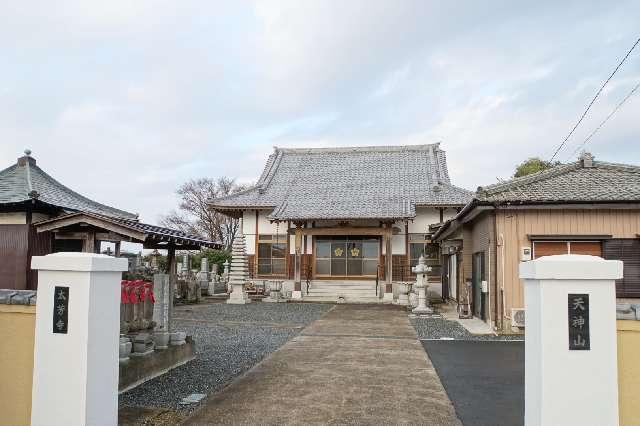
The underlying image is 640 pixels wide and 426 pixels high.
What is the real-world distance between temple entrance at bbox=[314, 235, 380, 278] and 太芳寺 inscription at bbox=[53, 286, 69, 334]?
20.2 m

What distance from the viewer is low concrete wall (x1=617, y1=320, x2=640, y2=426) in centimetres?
366

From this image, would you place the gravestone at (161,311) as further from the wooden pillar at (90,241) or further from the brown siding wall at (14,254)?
the brown siding wall at (14,254)

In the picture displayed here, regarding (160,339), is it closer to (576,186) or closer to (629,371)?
(629,371)

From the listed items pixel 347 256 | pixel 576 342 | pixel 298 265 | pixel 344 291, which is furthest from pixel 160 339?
pixel 347 256

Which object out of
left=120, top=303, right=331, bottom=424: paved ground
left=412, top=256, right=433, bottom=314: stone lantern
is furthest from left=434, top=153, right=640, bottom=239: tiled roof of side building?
left=120, top=303, right=331, bottom=424: paved ground

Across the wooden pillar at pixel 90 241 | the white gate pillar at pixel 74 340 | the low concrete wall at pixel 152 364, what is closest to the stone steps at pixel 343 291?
the low concrete wall at pixel 152 364

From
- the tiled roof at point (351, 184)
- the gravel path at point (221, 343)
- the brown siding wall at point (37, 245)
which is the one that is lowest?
the gravel path at point (221, 343)

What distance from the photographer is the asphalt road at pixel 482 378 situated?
535 cm

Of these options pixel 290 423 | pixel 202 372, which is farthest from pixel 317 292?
pixel 290 423

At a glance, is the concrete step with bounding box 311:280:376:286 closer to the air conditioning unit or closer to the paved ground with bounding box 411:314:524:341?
the paved ground with bounding box 411:314:524:341

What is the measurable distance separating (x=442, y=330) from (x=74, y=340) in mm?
9777

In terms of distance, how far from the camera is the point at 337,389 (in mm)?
6348

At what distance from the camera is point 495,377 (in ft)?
23.2

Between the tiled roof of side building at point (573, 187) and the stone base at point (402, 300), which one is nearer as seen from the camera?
the tiled roof of side building at point (573, 187)
